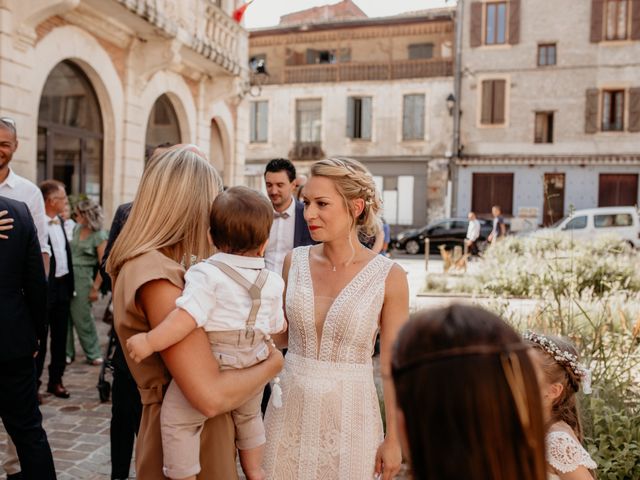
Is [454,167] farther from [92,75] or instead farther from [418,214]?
[92,75]

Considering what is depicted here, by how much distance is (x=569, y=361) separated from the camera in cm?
267

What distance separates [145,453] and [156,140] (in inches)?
467

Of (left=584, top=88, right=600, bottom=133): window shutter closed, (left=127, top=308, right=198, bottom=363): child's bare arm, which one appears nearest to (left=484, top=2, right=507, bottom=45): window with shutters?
(left=584, top=88, right=600, bottom=133): window shutter closed

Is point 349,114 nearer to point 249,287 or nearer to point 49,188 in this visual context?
point 49,188

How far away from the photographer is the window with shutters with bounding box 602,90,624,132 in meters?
28.1

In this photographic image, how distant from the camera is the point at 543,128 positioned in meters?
29.0

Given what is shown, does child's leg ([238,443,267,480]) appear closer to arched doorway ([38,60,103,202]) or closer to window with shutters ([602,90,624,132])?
arched doorway ([38,60,103,202])

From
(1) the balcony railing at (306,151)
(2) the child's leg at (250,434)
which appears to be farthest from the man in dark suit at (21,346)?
(1) the balcony railing at (306,151)

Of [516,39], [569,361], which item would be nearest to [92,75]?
[569,361]

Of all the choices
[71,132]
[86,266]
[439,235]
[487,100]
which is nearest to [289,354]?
[86,266]

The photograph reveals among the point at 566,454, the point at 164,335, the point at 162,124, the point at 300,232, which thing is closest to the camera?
the point at 164,335

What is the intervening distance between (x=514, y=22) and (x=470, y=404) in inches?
1226


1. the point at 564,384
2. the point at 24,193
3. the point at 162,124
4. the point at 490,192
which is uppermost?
the point at 162,124

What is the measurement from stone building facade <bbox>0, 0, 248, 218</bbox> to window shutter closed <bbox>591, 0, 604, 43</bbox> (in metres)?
20.7
